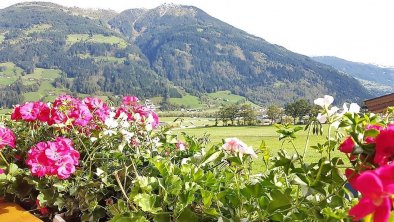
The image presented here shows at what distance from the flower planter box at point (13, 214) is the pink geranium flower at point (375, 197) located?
1450 millimetres

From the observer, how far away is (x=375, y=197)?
1.38 feet

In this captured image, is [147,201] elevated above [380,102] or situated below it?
above

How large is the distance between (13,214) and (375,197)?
1624 mm

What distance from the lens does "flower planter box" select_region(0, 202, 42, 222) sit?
5.30 ft

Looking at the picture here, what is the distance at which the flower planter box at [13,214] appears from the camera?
1615 millimetres

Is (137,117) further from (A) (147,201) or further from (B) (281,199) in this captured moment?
(B) (281,199)

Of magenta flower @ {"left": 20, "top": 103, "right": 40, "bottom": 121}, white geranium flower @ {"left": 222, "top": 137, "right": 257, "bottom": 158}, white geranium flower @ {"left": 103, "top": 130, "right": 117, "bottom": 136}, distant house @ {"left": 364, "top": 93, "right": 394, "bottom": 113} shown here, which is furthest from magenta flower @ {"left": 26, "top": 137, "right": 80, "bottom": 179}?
distant house @ {"left": 364, "top": 93, "right": 394, "bottom": 113}

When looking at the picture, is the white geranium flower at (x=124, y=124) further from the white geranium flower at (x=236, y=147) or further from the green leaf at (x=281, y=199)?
the green leaf at (x=281, y=199)

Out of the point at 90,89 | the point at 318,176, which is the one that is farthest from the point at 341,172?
the point at 90,89

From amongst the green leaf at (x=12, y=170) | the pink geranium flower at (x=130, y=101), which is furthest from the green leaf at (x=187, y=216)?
the pink geranium flower at (x=130, y=101)

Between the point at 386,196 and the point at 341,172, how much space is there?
1.71 ft

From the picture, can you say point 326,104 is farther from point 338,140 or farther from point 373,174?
point 373,174

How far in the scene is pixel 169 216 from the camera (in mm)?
1146

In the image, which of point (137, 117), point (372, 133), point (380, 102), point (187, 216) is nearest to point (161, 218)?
point (187, 216)
